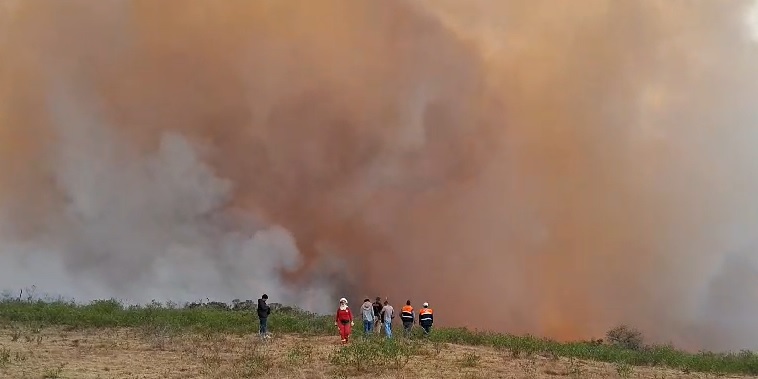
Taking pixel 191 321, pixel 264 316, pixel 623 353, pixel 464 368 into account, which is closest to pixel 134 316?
pixel 191 321

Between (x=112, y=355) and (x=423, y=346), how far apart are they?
37.9 ft

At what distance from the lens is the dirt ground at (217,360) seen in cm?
1930

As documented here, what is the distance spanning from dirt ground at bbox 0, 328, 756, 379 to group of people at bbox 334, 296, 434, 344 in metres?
0.91

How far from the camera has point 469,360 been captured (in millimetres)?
23234

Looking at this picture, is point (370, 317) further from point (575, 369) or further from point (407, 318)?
point (575, 369)

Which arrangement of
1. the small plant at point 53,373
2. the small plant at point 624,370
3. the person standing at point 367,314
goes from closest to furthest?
the small plant at point 53,373, the small plant at point 624,370, the person standing at point 367,314

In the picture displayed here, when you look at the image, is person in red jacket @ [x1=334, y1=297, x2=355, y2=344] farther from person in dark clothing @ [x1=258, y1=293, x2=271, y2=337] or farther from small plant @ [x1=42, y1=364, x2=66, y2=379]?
small plant @ [x1=42, y1=364, x2=66, y2=379]

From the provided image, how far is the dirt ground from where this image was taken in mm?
19297

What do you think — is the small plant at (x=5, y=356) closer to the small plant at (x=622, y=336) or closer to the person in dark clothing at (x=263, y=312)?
the person in dark clothing at (x=263, y=312)

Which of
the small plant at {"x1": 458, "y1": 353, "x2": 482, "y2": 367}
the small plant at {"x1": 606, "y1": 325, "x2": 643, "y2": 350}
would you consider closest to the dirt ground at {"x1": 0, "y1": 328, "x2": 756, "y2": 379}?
the small plant at {"x1": 458, "y1": 353, "x2": 482, "y2": 367}

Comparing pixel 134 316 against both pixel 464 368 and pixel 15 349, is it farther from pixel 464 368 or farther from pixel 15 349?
pixel 464 368

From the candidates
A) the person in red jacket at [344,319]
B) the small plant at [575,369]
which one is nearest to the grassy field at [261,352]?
the small plant at [575,369]

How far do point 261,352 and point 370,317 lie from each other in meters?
5.25

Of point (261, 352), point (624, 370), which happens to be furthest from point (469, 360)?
point (261, 352)
